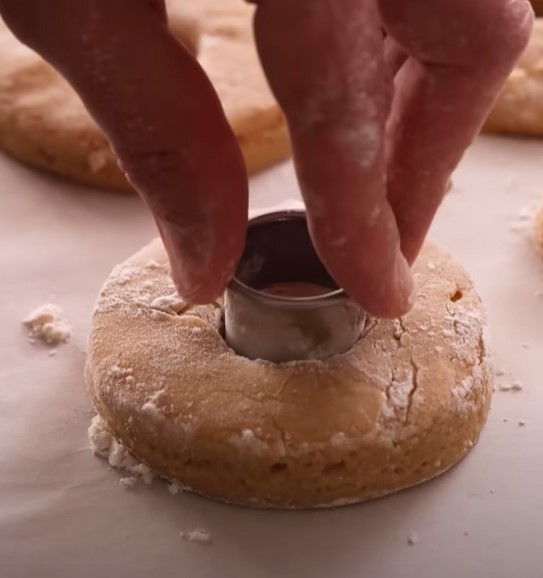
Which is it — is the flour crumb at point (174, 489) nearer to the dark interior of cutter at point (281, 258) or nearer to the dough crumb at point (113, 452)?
the dough crumb at point (113, 452)

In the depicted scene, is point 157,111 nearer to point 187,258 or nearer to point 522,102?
point 187,258

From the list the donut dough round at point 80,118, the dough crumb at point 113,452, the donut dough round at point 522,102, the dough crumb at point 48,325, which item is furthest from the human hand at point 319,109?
the donut dough round at point 522,102

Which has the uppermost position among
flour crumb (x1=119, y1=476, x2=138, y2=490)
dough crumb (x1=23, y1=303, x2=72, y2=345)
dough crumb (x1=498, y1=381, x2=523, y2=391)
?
dough crumb (x1=498, y1=381, x2=523, y2=391)

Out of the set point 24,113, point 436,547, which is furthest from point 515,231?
point 24,113

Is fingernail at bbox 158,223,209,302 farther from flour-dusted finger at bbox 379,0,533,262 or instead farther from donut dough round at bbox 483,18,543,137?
donut dough round at bbox 483,18,543,137

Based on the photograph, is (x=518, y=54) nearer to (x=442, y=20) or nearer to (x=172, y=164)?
(x=442, y=20)

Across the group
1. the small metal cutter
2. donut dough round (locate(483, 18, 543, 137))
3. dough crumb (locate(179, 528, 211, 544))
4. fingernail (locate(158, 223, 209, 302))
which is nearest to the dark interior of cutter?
the small metal cutter
